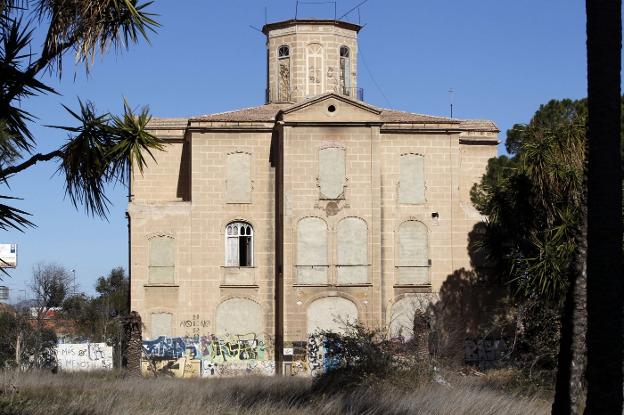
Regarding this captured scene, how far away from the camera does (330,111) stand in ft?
157

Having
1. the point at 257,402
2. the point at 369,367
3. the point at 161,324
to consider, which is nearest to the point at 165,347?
the point at 161,324

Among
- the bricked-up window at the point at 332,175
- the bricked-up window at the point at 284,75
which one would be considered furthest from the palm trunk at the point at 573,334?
the bricked-up window at the point at 284,75

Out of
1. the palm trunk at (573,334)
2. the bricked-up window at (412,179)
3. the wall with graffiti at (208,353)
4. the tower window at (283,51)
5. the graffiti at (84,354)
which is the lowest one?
the graffiti at (84,354)

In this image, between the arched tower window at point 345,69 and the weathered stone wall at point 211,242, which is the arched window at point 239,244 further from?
the arched tower window at point 345,69

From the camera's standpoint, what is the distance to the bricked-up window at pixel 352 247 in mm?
47062

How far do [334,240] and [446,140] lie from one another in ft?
23.0

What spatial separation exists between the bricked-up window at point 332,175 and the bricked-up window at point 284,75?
806 centimetres

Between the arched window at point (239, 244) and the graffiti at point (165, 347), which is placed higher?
the arched window at point (239, 244)

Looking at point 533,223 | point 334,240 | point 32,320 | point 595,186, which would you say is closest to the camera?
point 595,186

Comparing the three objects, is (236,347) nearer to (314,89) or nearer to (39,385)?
(314,89)

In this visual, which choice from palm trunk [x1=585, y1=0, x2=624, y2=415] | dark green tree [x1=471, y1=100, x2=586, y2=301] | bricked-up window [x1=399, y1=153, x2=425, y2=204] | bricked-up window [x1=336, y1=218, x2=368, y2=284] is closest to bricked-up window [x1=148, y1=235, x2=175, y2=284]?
bricked-up window [x1=336, y1=218, x2=368, y2=284]

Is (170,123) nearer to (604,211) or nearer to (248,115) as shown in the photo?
(248,115)

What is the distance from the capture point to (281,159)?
47.9 m

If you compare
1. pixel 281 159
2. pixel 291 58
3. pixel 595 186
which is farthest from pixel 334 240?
pixel 595 186
